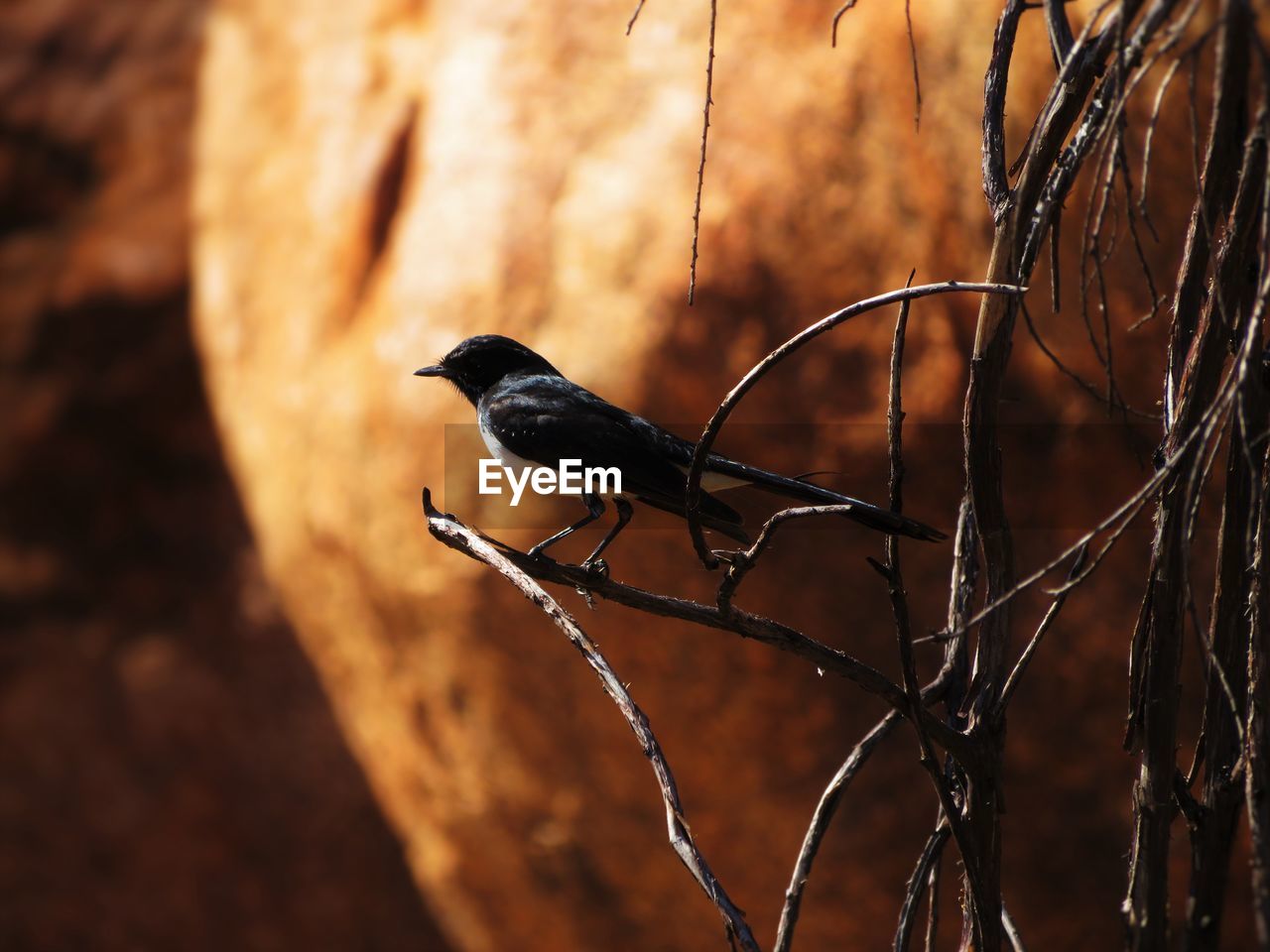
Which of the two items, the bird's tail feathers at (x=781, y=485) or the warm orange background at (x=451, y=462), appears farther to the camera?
the warm orange background at (x=451, y=462)

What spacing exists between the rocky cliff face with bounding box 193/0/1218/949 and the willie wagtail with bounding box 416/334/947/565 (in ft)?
5.77

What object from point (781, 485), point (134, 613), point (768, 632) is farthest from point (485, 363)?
point (134, 613)

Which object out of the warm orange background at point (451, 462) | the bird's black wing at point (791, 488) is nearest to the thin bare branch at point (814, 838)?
the bird's black wing at point (791, 488)

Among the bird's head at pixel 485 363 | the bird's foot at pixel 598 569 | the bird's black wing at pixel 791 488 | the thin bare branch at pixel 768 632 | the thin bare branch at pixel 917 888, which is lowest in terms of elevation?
the thin bare branch at pixel 917 888

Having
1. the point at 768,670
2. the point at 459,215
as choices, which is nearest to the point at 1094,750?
the point at 768,670

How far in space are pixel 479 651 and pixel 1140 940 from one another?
3265 mm

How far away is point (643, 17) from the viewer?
4363 millimetres

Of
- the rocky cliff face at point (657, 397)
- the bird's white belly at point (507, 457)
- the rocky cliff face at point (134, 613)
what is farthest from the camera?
the rocky cliff face at point (134, 613)

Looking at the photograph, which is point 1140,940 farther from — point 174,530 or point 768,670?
point 174,530

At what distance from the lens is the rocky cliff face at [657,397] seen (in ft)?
13.0

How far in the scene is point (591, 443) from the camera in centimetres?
204

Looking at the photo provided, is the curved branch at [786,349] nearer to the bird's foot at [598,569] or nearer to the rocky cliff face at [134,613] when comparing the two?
the bird's foot at [598,569]

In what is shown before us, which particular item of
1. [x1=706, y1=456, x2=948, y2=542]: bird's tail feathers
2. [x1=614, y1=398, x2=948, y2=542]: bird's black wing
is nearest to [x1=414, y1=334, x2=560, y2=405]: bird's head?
[x1=614, y1=398, x2=948, y2=542]: bird's black wing

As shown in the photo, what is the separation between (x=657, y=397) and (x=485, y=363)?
1.75 metres
